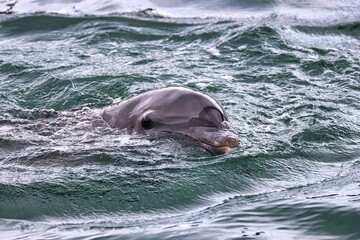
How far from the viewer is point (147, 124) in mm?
8047

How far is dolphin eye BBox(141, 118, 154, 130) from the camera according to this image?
26.3 feet

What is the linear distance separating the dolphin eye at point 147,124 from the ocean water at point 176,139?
0.15 metres

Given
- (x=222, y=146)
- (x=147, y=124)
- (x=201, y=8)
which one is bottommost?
(x=222, y=146)

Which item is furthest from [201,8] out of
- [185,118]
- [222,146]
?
[222,146]

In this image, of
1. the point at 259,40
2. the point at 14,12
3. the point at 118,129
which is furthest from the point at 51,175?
the point at 14,12

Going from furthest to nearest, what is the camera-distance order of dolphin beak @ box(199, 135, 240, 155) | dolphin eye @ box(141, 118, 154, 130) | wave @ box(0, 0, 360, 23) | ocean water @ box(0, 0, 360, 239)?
wave @ box(0, 0, 360, 23) < dolphin eye @ box(141, 118, 154, 130) < dolphin beak @ box(199, 135, 240, 155) < ocean water @ box(0, 0, 360, 239)

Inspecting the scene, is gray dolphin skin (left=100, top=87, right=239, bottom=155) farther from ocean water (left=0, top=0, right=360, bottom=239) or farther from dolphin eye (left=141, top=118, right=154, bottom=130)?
ocean water (left=0, top=0, right=360, bottom=239)

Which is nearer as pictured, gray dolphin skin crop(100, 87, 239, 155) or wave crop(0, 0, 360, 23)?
gray dolphin skin crop(100, 87, 239, 155)

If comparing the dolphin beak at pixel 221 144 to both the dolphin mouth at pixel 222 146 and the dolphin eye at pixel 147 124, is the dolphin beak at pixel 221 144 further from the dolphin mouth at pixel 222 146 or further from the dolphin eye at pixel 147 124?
the dolphin eye at pixel 147 124

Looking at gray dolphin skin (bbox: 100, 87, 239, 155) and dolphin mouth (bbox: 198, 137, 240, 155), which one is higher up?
gray dolphin skin (bbox: 100, 87, 239, 155)

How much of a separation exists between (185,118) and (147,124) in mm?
467

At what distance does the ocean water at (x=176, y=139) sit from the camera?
6.28 m

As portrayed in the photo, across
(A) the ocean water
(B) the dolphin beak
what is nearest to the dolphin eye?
(A) the ocean water

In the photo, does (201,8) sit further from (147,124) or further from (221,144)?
(221,144)
